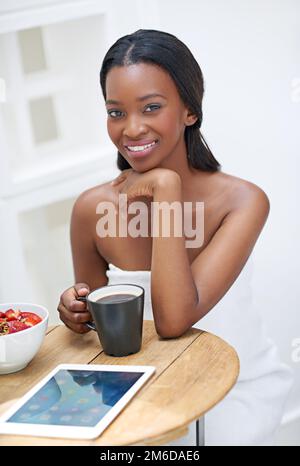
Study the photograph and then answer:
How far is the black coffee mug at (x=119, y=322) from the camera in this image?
43.9 inches

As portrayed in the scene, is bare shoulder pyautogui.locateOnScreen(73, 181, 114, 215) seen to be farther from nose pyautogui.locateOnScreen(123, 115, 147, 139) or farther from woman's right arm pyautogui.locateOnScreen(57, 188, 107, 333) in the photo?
nose pyautogui.locateOnScreen(123, 115, 147, 139)

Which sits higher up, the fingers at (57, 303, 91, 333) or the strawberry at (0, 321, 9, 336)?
the strawberry at (0, 321, 9, 336)

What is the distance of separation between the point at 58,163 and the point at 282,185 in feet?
2.13

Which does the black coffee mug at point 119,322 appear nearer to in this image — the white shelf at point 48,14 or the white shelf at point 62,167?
the white shelf at point 62,167

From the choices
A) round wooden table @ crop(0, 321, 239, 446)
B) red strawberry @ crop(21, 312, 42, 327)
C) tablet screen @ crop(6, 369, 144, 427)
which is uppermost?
red strawberry @ crop(21, 312, 42, 327)

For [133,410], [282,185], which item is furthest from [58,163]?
[133,410]

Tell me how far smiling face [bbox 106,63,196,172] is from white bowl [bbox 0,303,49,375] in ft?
1.28

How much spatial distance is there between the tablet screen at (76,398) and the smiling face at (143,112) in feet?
1.51

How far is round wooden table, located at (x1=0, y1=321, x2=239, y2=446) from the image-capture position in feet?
3.02

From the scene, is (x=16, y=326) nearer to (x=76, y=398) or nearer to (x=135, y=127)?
(x=76, y=398)

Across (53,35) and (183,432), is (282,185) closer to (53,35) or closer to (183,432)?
(53,35)

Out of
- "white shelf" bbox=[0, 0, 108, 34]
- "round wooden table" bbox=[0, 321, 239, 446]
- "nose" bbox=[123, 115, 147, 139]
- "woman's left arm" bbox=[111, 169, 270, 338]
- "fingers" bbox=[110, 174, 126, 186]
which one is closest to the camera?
"round wooden table" bbox=[0, 321, 239, 446]

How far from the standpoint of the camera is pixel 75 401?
100 cm

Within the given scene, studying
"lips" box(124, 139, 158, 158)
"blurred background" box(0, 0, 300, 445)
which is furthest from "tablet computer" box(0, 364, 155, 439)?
"blurred background" box(0, 0, 300, 445)
